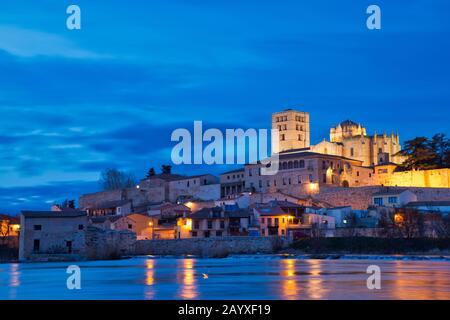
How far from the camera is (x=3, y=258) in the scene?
45.1m

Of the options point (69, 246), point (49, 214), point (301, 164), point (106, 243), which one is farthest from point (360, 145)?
point (49, 214)

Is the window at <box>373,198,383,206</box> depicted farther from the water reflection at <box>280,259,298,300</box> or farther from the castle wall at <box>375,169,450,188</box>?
the water reflection at <box>280,259,298,300</box>

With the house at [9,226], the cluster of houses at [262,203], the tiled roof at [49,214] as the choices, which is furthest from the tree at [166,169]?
the tiled roof at [49,214]

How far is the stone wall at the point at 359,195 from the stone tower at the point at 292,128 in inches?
1530

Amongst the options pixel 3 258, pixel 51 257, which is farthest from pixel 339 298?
pixel 3 258

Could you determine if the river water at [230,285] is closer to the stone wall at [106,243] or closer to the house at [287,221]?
the stone wall at [106,243]

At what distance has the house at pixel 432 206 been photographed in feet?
170

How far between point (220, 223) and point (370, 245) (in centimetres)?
1280

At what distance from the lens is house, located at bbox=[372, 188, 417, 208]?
56156mm

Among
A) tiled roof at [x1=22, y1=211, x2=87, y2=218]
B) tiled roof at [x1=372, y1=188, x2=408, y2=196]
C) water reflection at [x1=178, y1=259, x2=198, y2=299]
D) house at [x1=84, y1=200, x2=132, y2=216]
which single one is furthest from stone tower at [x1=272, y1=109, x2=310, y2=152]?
water reflection at [x1=178, y1=259, x2=198, y2=299]

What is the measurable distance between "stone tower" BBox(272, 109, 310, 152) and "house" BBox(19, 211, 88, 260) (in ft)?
207

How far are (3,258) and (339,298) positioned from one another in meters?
31.0

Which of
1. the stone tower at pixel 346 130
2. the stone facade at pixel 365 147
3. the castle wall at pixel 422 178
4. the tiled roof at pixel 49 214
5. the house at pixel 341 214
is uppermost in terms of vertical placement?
the stone tower at pixel 346 130
